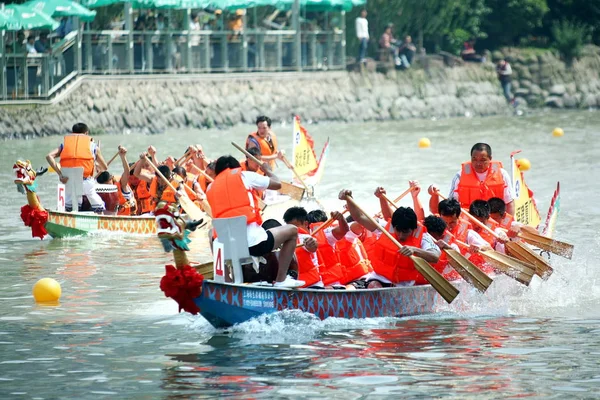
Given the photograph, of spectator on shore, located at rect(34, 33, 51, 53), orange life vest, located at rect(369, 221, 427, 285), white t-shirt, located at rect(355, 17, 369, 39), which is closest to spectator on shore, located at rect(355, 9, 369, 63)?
white t-shirt, located at rect(355, 17, 369, 39)

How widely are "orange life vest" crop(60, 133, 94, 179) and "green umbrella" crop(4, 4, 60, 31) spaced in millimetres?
12437

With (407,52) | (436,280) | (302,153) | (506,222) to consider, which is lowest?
(436,280)

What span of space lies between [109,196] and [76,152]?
107 cm

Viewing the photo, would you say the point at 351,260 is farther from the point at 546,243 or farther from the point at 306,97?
the point at 306,97

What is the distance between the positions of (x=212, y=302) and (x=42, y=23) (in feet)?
64.2

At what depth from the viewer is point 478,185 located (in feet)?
47.4

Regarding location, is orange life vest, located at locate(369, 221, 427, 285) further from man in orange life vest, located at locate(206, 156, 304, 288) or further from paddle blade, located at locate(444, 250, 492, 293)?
man in orange life vest, located at locate(206, 156, 304, 288)

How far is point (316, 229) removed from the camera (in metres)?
12.1

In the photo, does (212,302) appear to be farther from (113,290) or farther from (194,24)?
(194,24)

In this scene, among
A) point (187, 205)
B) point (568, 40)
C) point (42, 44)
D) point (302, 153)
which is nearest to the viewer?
point (187, 205)

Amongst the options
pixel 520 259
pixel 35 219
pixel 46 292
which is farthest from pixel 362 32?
pixel 46 292

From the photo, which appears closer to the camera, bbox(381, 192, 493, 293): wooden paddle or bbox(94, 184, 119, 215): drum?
bbox(381, 192, 493, 293): wooden paddle

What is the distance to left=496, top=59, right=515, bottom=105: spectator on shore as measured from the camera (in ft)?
141

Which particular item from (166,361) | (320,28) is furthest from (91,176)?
(320,28)
